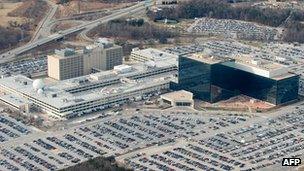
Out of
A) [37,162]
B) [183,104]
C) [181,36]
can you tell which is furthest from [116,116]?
[181,36]

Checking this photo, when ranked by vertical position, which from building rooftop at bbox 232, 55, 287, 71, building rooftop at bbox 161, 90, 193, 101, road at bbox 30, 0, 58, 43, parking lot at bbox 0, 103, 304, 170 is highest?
building rooftop at bbox 232, 55, 287, 71

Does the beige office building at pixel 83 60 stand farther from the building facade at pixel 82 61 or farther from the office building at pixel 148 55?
the office building at pixel 148 55

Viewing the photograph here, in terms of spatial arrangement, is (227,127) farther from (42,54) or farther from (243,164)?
(42,54)

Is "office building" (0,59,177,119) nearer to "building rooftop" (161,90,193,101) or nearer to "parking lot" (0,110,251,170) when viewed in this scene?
"building rooftop" (161,90,193,101)

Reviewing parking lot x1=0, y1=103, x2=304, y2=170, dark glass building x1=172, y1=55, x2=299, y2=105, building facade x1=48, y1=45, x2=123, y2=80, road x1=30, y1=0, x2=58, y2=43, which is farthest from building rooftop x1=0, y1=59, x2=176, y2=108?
road x1=30, y1=0, x2=58, y2=43

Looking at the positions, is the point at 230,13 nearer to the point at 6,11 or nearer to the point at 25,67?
the point at 6,11

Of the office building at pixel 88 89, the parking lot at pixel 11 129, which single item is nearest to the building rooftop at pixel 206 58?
the office building at pixel 88 89
